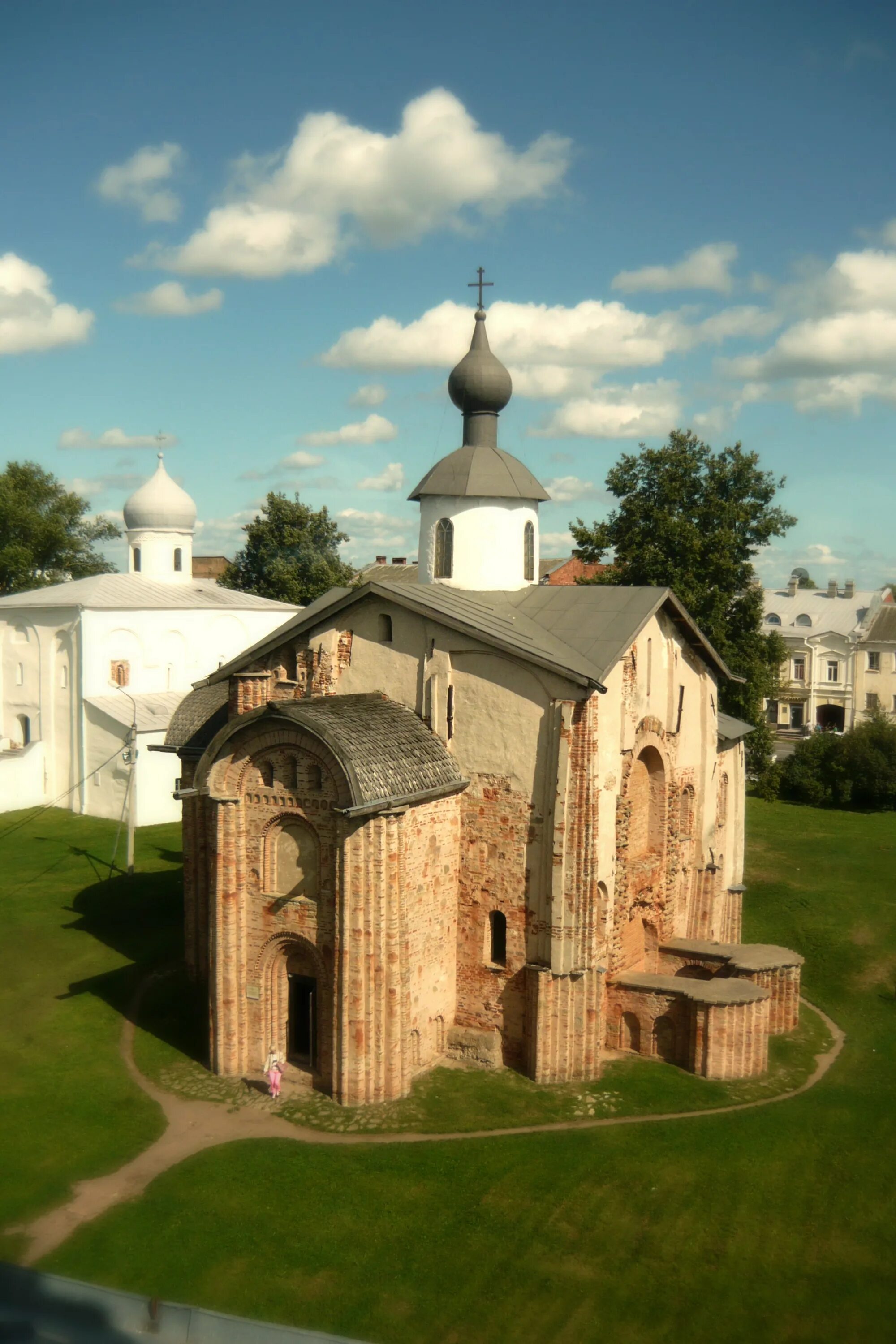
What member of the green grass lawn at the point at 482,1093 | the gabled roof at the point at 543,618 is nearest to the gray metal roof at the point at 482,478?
the gabled roof at the point at 543,618

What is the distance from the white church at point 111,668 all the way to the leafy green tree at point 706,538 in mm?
15147

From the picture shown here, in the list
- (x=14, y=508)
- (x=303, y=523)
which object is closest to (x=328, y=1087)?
(x=303, y=523)

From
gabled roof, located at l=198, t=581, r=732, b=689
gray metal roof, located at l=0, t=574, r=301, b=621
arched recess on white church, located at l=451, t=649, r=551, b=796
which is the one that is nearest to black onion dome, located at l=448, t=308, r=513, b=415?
gabled roof, located at l=198, t=581, r=732, b=689

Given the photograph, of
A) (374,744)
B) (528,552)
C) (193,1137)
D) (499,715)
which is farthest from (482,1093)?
(528,552)

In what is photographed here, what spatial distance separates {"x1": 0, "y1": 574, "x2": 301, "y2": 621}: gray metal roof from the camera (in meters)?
36.2

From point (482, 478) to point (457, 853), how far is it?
7.24m

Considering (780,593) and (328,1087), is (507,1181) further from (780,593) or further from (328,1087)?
(780,593)

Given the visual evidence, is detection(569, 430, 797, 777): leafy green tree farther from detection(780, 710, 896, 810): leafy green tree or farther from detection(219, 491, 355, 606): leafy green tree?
detection(219, 491, 355, 606): leafy green tree

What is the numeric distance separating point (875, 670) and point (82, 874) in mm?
38258

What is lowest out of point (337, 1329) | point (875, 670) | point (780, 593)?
point (337, 1329)

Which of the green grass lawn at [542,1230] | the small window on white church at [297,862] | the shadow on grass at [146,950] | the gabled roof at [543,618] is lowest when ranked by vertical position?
the green grass lawn at [542,1230]

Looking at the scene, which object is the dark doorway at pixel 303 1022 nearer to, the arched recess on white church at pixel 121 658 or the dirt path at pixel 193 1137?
the dirt path at pixel 193 1137

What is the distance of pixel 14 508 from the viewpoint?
4869cm

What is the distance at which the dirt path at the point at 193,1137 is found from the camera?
13305mm
